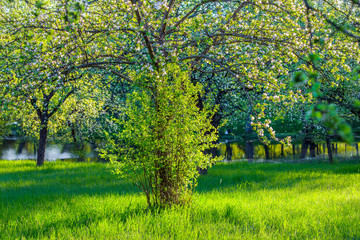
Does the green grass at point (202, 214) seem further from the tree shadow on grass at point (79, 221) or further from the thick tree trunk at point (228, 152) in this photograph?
the thick tree trunk at point (228, 152)

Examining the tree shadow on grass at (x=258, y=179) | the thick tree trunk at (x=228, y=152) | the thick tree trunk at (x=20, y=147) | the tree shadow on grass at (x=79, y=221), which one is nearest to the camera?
the tree shadow on grass at (x=79, y=221)

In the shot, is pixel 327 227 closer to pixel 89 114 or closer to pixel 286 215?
pixel 286 215

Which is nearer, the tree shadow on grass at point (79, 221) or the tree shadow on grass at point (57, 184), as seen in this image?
the tree shadow on grass at point (79, 221)

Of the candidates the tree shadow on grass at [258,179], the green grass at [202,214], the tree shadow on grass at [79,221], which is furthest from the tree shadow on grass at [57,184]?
the tree shadow on grass at [258,179]

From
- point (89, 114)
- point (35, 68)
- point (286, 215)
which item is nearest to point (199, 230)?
point (286, 215)

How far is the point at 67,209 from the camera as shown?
300 inches

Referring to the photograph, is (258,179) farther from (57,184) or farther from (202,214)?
(57,184)

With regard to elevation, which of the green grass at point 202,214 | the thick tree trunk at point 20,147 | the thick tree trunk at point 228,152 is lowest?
the green grass at point 202,214

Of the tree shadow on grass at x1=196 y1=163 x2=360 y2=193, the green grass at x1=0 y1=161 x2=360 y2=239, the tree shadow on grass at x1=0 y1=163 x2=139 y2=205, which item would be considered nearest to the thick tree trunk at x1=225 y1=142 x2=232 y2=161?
the tree shadow on grass at x1=196 y1=163 x2=360 y2=193

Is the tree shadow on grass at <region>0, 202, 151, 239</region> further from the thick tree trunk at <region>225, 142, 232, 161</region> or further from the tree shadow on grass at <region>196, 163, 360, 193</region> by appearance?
the thick tree trunk at <region>225, 142, 232, 161</region>

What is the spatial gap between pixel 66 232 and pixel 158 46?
13.7 ft

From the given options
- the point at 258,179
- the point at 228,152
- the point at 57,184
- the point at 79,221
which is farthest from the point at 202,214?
the point at 228,152

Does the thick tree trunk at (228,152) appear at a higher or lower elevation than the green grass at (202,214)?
higher

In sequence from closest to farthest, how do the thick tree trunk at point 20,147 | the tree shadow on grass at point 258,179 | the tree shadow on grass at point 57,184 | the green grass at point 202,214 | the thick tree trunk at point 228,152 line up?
1. the green grass at point 202,214
2. the tree shadow on grass at point 57,184
3. the tree shadow on grass at point 258,179
4. the thick tree trunk at point 228,152
5. the thick tree trunk at point 20,147
